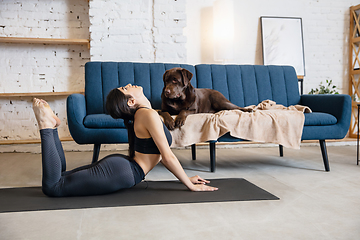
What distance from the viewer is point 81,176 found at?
1.70 metres

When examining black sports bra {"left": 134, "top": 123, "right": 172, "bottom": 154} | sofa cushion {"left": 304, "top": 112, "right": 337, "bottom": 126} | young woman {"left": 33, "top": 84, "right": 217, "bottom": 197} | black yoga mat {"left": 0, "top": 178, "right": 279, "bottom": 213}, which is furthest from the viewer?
sofa cushion {"left": 304, "top": 112, "right": 337, "bottom": 126}

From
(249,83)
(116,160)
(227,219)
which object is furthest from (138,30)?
(227,219)

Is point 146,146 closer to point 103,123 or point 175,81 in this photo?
point 103,123

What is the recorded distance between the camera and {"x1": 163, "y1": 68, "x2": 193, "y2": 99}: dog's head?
8.20 ft

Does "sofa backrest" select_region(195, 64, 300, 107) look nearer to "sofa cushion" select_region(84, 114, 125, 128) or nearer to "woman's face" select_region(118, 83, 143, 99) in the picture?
"sofa cushion" select_region(84, 114, 125, 128)

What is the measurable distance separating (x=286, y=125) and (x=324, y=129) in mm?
378

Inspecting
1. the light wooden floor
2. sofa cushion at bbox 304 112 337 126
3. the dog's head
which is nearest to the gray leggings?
the light wooden floor

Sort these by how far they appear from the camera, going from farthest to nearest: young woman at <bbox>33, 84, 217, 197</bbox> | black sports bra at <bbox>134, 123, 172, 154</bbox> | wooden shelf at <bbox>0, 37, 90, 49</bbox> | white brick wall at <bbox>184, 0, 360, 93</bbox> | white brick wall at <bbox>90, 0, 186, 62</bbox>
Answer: white brick wall at <bbox>184, 0, 360, 93</bbox> < white brick wall at <bbox>90, 0, 186, 62</bbox> < wooden shelf at <bbox>0, 37, 90, 49</bbox> < black sports bra at <bbox>134, 123, 172, 154</bbox> < young woman at <bbox>33, 84, 217, 197</bbox>

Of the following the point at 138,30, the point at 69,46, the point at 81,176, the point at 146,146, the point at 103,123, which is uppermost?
→ the point at 138,30

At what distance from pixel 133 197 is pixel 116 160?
0.76 feet

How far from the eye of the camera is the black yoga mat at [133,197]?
5.19 feet


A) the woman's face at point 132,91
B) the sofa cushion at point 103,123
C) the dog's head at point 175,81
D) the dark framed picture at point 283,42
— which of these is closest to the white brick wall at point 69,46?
the dark framed picture at point 283,42

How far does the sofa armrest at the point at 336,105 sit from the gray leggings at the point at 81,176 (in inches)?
76.3

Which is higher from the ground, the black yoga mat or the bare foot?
the bare foot
